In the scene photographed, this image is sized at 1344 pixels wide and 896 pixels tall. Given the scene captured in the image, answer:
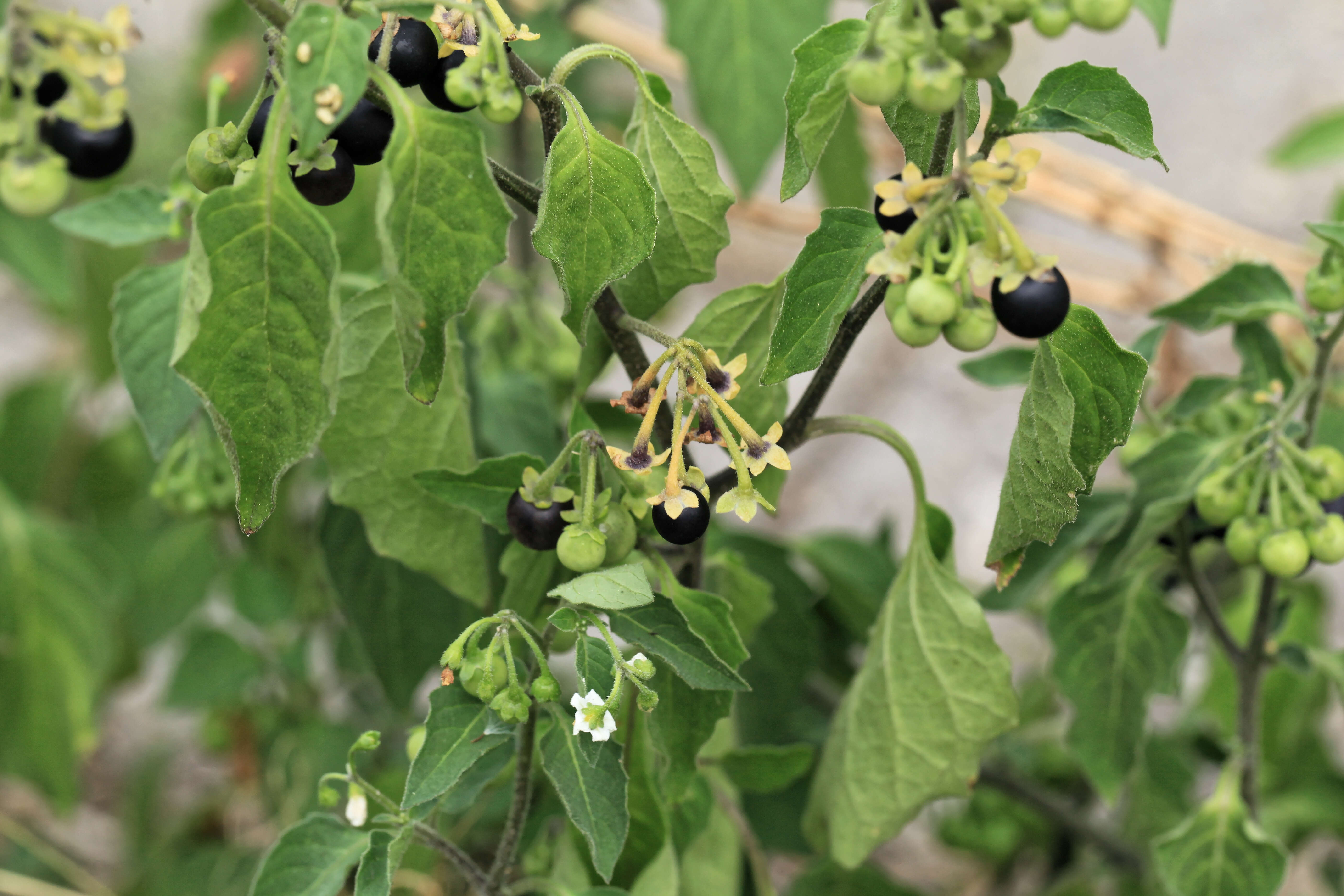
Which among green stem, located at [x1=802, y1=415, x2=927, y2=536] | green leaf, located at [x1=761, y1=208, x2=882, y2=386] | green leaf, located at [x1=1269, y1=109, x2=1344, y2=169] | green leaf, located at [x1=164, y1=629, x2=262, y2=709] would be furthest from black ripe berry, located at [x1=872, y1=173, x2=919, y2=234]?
green leaf, located at [x1=1269, y1=109, x2=1344, y2=169]

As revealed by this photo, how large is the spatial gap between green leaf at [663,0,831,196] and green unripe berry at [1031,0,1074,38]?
0.52 metres

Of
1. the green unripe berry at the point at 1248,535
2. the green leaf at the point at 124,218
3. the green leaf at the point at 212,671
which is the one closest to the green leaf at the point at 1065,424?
the green unripe berry at the point at 1248,535

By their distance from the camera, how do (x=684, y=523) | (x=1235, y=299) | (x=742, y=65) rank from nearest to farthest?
1. (x=684, y=523)
2. (x=1235, y=299)
3. (x=742, y=65)

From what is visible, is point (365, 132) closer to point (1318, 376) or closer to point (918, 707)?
point (918, 707)

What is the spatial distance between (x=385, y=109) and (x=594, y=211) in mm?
81

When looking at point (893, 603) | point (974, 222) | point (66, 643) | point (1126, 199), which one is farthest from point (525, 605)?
point (1126, 199)

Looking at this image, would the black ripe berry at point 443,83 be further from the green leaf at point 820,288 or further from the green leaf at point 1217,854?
the green leaf at point 1217,854

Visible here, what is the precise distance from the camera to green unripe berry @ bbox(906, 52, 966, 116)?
1.23 feet

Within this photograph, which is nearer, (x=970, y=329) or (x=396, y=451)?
(x=970, y=329)

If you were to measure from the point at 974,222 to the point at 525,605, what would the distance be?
289mm

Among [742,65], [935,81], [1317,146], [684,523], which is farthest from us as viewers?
[1317,146]

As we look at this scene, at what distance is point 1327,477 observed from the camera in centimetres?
62

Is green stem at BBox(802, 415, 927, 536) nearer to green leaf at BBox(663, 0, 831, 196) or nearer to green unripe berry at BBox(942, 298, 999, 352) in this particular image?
green unripe berry at BBox(942, 298, 999, 352)

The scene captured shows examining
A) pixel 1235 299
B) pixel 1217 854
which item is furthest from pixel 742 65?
pixel 1217 854
